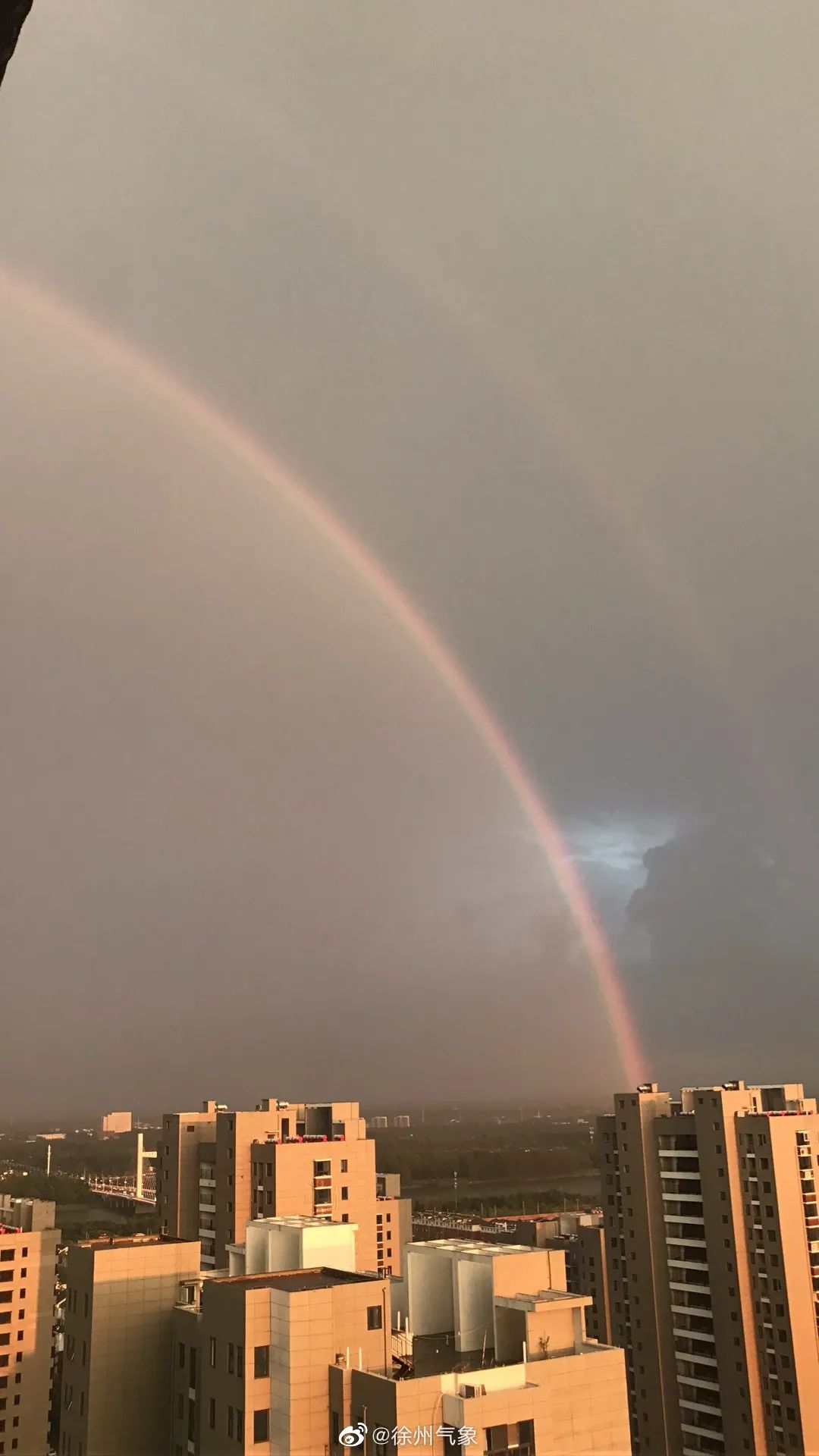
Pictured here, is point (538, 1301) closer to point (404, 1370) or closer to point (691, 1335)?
point (404, 1370)

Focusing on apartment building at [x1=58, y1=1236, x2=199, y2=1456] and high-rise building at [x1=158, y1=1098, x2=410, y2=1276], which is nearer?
apartment building at [x1=58, y1=1236, x2=199, y2=1456]

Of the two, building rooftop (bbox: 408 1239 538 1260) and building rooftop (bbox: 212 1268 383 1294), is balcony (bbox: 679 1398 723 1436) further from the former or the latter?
building rooftop (bbox: 212 1268 383 1294)

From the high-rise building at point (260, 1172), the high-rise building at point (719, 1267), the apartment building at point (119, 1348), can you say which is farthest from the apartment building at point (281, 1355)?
the high-rise building at point (719, 1267)

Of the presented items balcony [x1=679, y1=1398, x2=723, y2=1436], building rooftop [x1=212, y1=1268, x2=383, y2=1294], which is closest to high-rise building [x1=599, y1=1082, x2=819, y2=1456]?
balcony [x1=679, y1=1398, x2=723, y2=1436]

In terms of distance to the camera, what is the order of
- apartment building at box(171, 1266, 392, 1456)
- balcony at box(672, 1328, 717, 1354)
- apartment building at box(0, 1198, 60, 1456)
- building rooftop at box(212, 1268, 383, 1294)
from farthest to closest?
1. balcony at box(672, 1328, 717, 1354)
2. apartment building at box(0, 1198, 60, 1456)
3. building rooftop at box(212, 1268, 383, 1294)
4. apartment building at box(171, 1266, 392, 1456)

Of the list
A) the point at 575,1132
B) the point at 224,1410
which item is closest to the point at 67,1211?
the point at 224,1410

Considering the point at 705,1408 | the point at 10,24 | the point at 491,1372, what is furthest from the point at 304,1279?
the point at 705,1408
